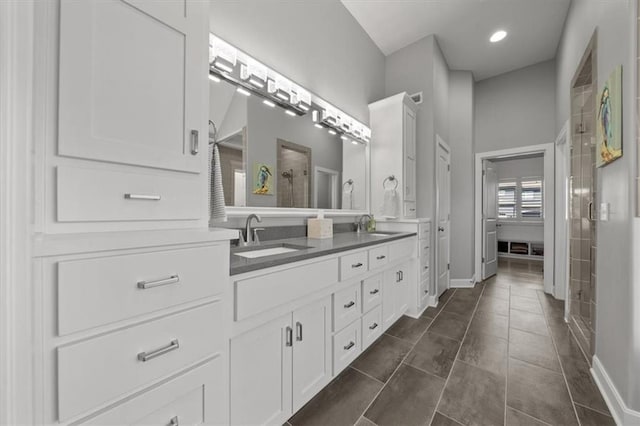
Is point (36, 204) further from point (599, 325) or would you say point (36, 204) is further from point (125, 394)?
point (599, 325)

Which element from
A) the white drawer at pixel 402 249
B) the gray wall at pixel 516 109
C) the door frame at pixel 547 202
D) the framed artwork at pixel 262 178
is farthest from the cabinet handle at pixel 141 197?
the gray wall at pixel 516 109

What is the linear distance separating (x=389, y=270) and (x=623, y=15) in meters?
2.09

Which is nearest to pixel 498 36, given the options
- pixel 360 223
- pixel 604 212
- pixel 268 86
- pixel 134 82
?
pixel 604 212

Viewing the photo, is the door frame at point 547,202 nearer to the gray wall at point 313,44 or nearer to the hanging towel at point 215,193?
the gray wall at point 313,44

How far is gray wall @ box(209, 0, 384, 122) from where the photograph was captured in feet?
5.47

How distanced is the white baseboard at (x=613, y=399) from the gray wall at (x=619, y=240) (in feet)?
0.10

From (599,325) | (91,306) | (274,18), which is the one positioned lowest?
(599,325)

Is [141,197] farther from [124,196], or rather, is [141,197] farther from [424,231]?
[424,231]

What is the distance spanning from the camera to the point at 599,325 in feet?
5.43

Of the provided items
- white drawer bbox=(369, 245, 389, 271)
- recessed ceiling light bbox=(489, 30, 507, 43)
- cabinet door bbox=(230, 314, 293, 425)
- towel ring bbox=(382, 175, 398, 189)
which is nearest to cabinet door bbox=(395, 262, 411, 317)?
white drawer bbox=(369, 245, 389, 271)

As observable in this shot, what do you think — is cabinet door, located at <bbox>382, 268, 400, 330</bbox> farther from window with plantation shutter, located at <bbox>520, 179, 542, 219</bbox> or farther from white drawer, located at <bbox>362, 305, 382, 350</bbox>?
window with plantation shutter, located at <bbox>520, 179, 542, 219</bbox>

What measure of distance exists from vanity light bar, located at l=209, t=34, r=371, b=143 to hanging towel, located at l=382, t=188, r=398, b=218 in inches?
32.7

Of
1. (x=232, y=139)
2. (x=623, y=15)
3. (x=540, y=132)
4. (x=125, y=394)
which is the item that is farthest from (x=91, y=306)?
(x=540, y=132)

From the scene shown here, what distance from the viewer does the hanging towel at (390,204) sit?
2.74m
